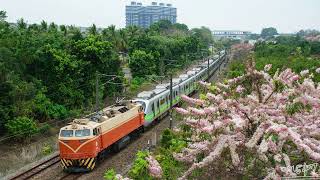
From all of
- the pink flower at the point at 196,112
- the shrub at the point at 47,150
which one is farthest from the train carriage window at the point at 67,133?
the pink flower at the point at 196,112

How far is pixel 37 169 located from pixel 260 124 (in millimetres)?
17994

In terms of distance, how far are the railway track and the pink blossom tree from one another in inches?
591

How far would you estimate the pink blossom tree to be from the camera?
7289mm

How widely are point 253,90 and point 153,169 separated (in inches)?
92.3

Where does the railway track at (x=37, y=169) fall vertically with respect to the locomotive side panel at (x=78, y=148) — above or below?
below

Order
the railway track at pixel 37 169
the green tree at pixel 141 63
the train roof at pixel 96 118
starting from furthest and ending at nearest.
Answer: the green tree at pixel 141 63, the railway track at pixel 37 169, the train roof at pixel 96 118

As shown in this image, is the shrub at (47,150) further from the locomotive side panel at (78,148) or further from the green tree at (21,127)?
the locomotive side panel at (78,148)

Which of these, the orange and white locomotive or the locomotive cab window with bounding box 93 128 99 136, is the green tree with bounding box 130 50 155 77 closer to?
the orange and white locomotive

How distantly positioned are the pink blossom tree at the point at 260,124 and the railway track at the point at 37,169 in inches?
591

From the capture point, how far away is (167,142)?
67.1 ft

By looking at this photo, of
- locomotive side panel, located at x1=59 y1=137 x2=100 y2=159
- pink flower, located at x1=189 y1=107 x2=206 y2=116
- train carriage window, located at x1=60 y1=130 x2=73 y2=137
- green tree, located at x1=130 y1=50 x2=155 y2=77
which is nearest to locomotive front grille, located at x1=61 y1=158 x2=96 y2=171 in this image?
locomotive side panel, located at x1=59 y1=137 x2=100 y2=159

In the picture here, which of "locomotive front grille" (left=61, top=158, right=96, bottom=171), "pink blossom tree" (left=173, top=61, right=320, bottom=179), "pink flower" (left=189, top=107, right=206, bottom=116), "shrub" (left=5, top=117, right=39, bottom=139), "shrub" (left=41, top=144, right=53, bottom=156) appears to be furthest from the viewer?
"shrub" (left=5, top=117, right=39, bottom=139)

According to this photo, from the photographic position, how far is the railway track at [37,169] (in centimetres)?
2201

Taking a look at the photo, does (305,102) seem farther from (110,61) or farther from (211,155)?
(110,61)
